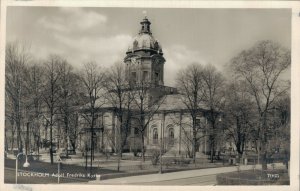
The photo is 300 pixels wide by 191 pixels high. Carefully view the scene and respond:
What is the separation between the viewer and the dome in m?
7.41

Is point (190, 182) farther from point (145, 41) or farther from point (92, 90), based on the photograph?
point (92, 90)

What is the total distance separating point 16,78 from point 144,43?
190 cm

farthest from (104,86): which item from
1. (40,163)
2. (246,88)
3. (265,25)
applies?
(265,25)

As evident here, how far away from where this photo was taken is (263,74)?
7.77 metres

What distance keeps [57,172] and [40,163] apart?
47 cm

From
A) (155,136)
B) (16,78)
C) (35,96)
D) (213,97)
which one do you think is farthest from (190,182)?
(16,78)

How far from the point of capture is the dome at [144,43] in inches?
292

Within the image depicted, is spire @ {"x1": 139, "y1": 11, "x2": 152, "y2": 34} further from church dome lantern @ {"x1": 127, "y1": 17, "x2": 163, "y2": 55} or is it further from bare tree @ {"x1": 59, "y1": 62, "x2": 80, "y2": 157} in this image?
bare tree @ {"x1": 59, "y1": 62, "x2": 80, "y2": 157}

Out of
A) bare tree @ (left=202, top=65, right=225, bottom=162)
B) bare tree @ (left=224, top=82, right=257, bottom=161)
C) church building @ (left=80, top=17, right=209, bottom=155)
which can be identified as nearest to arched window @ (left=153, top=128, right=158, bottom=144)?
church building @ (left=80, top=17, right=209, bottom=155)

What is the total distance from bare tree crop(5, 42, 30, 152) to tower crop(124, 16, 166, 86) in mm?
1523

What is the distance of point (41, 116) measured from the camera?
26.4ft

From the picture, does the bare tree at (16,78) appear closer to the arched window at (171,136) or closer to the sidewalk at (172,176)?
the sidewalk at (172,176)
